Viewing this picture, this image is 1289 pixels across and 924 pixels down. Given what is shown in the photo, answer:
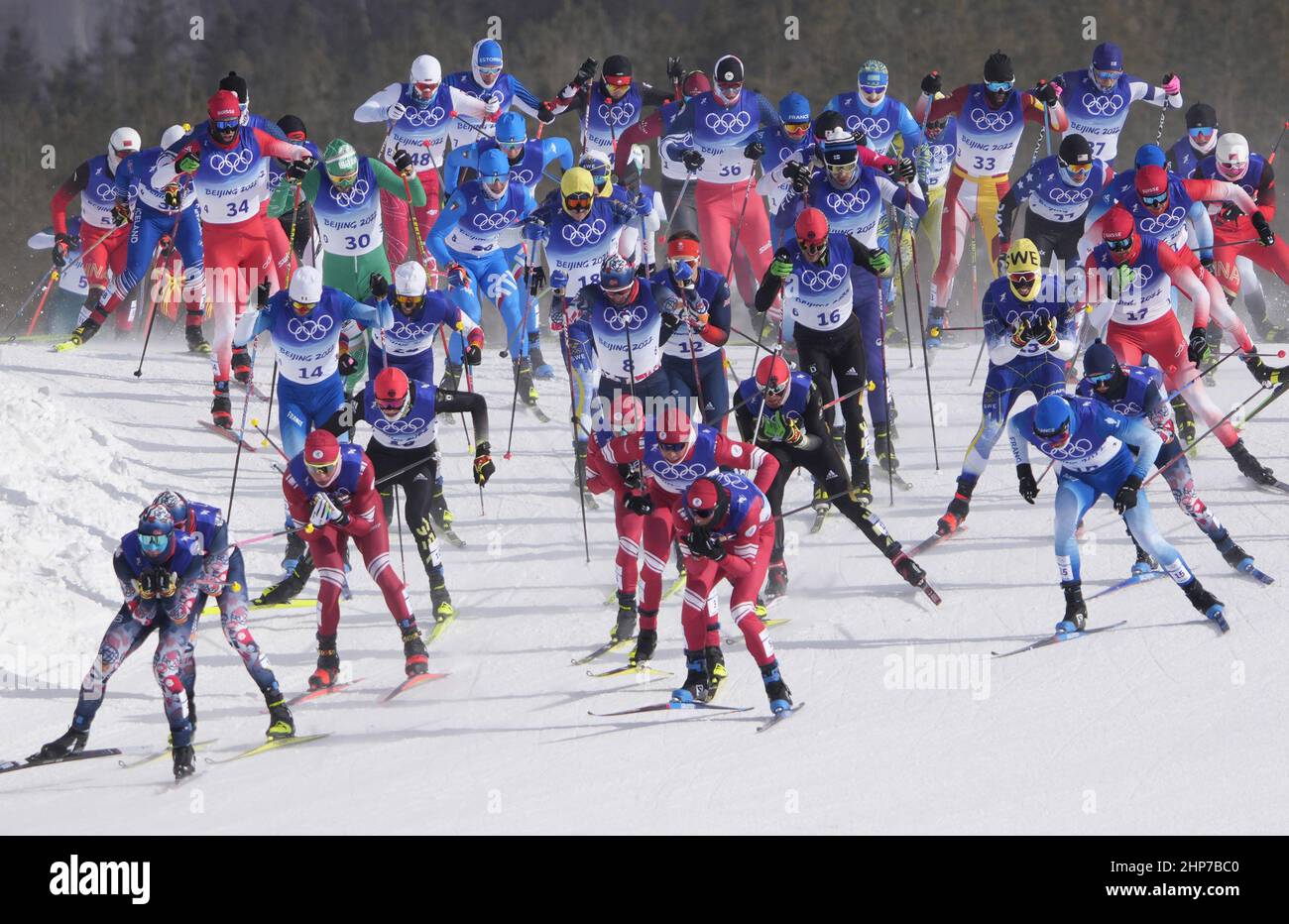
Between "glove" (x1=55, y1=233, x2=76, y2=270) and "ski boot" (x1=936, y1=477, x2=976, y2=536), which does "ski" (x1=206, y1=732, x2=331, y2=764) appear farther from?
"glove" (x1=55, y1=233, x2=76, y2=270)

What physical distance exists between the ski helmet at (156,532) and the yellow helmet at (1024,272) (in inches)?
200

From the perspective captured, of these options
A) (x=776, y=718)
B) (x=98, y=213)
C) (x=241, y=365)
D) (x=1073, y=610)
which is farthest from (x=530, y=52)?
(x=776, y=718)

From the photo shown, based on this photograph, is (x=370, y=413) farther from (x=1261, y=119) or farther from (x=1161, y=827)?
(x=1261, y=119)

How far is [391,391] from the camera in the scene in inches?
459

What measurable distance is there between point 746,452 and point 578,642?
1.78 meters

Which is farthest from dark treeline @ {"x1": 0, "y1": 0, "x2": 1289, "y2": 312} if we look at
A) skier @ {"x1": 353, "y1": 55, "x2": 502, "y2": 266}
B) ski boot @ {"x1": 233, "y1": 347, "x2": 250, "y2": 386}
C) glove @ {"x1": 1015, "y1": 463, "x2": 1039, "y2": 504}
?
glove @ {"x1": 1015, "y1": 463, "x2": 1039, "y2": 504}

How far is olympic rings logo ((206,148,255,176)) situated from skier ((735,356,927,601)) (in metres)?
4.28

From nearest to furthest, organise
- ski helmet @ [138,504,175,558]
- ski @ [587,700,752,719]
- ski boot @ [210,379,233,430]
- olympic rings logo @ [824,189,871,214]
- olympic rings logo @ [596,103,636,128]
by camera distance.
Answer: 1. ski helmet @ [138,504,175,558]
2. ski @ [587,700,752,719]
3. olympic rings logo @ [824,189,871,214]
4. ski boot @ [210,379,233,430]
5. olympic rings logo @ [596,103,636,128]

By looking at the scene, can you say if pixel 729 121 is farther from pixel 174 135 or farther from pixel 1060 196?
pixel 174 135

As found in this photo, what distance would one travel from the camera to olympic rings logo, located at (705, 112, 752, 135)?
14406mm

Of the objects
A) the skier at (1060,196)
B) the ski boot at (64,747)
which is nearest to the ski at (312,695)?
the ski boot at (64,747)

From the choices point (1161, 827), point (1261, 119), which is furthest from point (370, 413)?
point (1261, 119)

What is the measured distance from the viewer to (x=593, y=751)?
9898 millimetres

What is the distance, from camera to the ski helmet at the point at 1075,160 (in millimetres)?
13562
